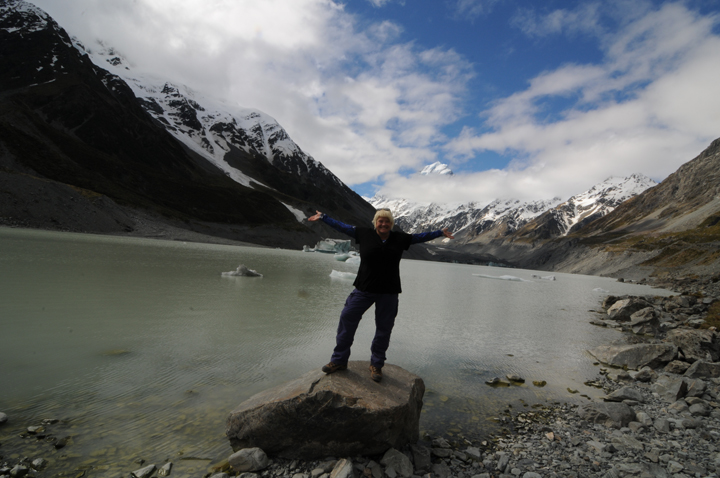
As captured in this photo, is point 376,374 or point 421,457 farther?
point 376,374

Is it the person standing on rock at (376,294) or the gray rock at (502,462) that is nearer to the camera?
the gray rock at (502,462)

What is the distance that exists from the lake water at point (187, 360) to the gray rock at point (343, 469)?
152cm

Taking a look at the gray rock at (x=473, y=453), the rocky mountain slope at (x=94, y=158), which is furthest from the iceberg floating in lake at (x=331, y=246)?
the gray rock at (x=473, y=453)

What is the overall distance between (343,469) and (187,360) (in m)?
5.13

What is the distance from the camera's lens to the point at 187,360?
7531mm

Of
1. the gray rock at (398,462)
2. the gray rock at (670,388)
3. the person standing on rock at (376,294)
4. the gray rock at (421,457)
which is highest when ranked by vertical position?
the person standing on rock at (376,294)

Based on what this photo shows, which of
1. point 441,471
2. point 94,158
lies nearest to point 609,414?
point 441,471

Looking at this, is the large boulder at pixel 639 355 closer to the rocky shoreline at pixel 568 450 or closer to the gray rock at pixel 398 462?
the rocky shoreline at pixel 568 450

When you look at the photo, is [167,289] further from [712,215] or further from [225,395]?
[712,215]

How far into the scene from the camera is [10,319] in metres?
8.89

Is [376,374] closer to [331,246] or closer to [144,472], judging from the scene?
[144,472]

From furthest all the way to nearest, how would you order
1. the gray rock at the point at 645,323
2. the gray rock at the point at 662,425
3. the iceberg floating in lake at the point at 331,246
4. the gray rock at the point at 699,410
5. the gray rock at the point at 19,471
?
the iceberg floating in lake at the point at 331,246
the gray rock at the point at 645,323
the gray rock at the point at 699,410
the gray rock at the point at 662,425
the gray rock at the point at 19,471

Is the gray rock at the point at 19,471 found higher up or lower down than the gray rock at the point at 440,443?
lower down

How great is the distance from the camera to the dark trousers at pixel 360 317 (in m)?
5.20
